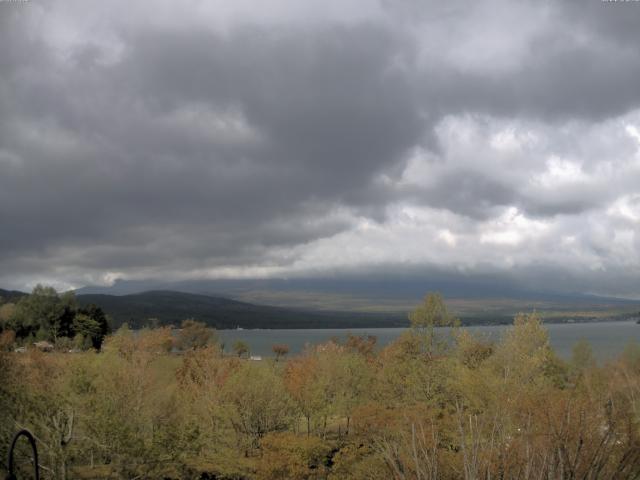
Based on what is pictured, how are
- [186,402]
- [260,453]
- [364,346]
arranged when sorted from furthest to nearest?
1. [364,346]
2. [186,402]
3. [260,453]

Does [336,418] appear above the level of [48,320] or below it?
below

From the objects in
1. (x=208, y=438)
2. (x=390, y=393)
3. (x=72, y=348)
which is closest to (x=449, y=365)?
(x=390, y=393)

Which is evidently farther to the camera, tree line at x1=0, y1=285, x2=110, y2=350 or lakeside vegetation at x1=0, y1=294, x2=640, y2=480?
tree line at x1=0, y1=285, x2=110, y2=350

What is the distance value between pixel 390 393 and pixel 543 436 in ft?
72.4

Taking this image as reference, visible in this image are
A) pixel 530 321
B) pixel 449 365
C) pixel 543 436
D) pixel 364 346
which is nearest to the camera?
pixel 543 436

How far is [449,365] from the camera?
158 feet

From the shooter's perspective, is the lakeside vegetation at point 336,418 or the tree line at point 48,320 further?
the tree line at point 48,320

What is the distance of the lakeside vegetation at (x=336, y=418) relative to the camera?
27327 mm

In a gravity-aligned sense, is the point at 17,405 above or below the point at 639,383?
above

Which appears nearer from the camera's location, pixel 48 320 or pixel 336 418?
pixel 336 418

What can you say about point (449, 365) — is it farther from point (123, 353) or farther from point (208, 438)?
point (123, 353)

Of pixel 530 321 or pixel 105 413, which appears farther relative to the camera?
pixel 530 321

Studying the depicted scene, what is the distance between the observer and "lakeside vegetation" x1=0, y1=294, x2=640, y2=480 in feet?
89.7

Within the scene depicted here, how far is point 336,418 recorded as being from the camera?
67062 millimetres
